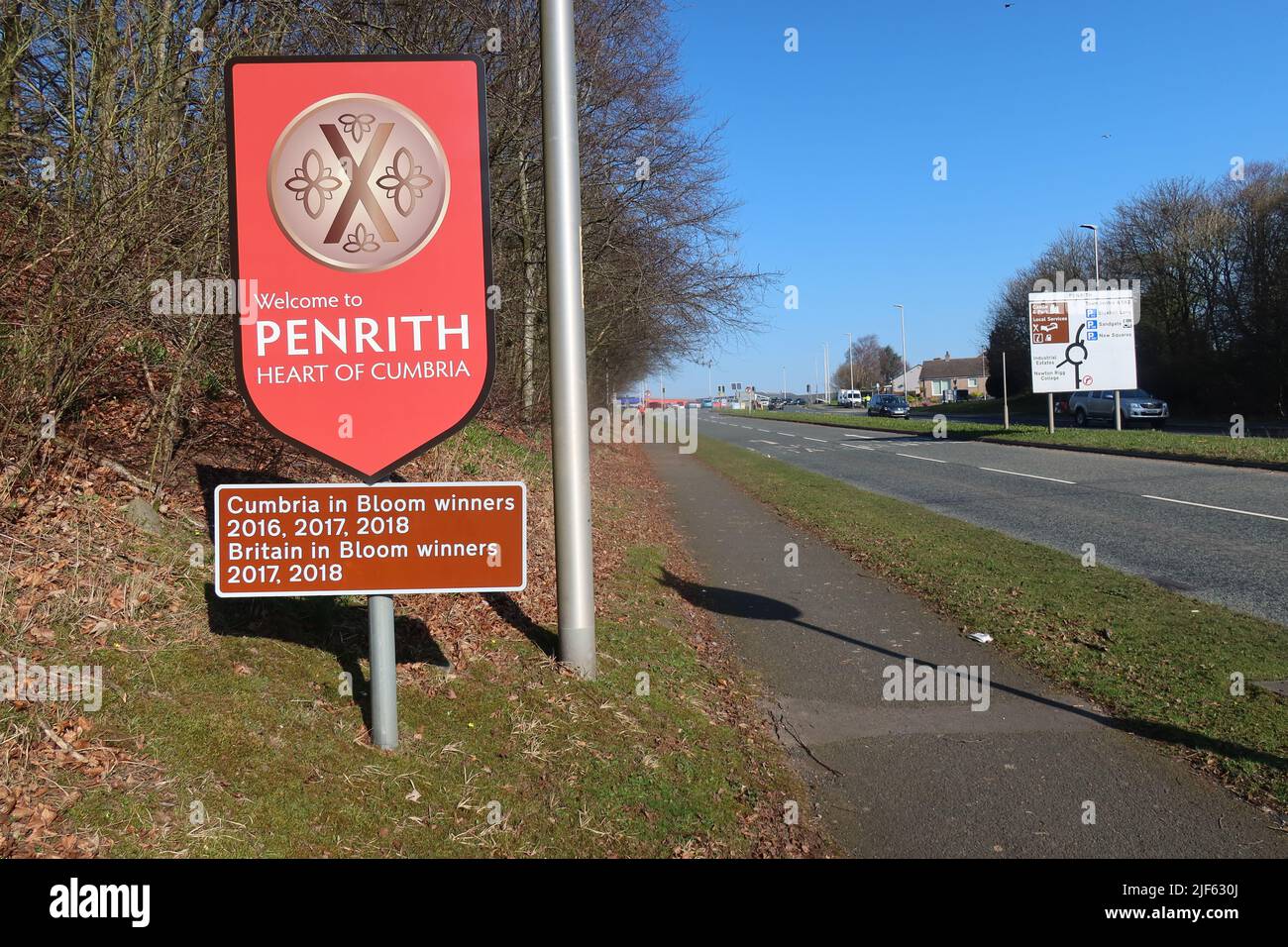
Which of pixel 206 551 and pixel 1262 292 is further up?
pixel 1262 292

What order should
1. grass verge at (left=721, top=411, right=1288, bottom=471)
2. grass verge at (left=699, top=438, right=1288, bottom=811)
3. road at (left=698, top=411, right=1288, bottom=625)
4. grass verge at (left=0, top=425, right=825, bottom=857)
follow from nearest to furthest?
grass verge at (left=0, top=425, right=825, bottom=857), grass verge at (left=699, top=438, right=1288, bottom=811), road at (left=698, top=411, right=1288, bottom=625), grass verge at (left=721, top=411, right=1288, bottom=471)

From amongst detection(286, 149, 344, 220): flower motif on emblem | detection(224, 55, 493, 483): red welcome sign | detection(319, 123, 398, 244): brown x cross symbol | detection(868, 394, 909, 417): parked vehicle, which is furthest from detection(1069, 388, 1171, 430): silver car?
detection(286, 149, 344, 220): flower motif on emblem

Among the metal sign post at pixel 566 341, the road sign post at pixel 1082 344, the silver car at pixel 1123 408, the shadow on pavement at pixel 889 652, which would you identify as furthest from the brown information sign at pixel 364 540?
the silver car at pixel 1123 408

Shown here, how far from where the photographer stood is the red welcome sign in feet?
14.4

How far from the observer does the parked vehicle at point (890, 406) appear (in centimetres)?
6100

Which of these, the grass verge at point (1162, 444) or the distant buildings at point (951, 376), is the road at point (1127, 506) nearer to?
the grass verge at point (1162, 444)

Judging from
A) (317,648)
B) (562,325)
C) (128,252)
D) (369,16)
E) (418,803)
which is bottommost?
(418,803)

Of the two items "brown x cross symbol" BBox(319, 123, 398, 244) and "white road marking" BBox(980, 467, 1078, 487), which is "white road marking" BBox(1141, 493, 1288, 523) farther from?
"brown x cross symbol" BBox(319, 123, 398, 244)

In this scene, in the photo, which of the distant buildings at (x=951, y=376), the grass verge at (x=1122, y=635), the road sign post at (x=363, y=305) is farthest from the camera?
the distant buildings at (x=951, y=376)

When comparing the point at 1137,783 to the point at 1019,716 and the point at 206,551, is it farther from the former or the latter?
the point at 206,551

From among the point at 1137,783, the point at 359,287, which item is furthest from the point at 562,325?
the point at 1137,783

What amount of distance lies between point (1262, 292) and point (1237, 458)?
95.6ft

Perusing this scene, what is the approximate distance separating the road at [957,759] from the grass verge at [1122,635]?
0.77 ft

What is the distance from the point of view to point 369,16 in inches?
429
